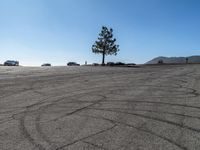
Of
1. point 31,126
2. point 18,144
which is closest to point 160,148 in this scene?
point 18,144

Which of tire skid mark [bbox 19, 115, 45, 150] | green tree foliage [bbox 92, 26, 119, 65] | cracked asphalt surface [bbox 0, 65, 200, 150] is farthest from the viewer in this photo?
green tree foliage [bbox 92, 26, 119, 65]

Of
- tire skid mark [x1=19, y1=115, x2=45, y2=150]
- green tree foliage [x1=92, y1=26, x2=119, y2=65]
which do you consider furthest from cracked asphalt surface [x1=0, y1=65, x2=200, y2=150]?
green tree foliage [x1=92, y1=26, x2=119, y2=65]

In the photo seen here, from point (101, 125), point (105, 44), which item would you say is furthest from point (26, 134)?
point (105, 44)

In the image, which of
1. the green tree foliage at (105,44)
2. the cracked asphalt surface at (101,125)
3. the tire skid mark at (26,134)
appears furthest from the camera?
the green tree foliage at (105,44)

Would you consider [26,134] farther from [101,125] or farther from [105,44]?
[105,44]

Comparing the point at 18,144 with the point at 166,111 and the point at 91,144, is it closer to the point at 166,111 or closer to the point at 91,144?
the point at 91,144

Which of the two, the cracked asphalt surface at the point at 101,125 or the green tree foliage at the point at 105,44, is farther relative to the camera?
the green tree foliage at the point at 105,44

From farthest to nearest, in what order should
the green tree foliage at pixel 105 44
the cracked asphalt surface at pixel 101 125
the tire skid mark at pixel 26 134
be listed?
the green tree foliage at pixel 105 44
the cracked asphalt surface at pixel 101 125
the tire skid mark at pixel 26 134

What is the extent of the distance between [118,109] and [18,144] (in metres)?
3.99

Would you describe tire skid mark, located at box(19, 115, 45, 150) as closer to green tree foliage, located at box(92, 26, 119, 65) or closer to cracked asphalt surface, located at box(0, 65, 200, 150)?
cracked asphalt surface, located at box(0, 65, 200, 150)

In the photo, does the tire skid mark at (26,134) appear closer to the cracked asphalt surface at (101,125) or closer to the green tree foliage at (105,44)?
the cracked asphalt surface at (101,125)

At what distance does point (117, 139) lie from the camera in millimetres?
6086

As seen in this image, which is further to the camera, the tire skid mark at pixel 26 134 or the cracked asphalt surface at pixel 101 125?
the cracked asphalt surface at pixel 101 125

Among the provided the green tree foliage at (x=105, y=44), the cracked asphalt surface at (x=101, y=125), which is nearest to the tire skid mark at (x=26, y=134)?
the cracked asphalt surface at (x=101, y=125)
